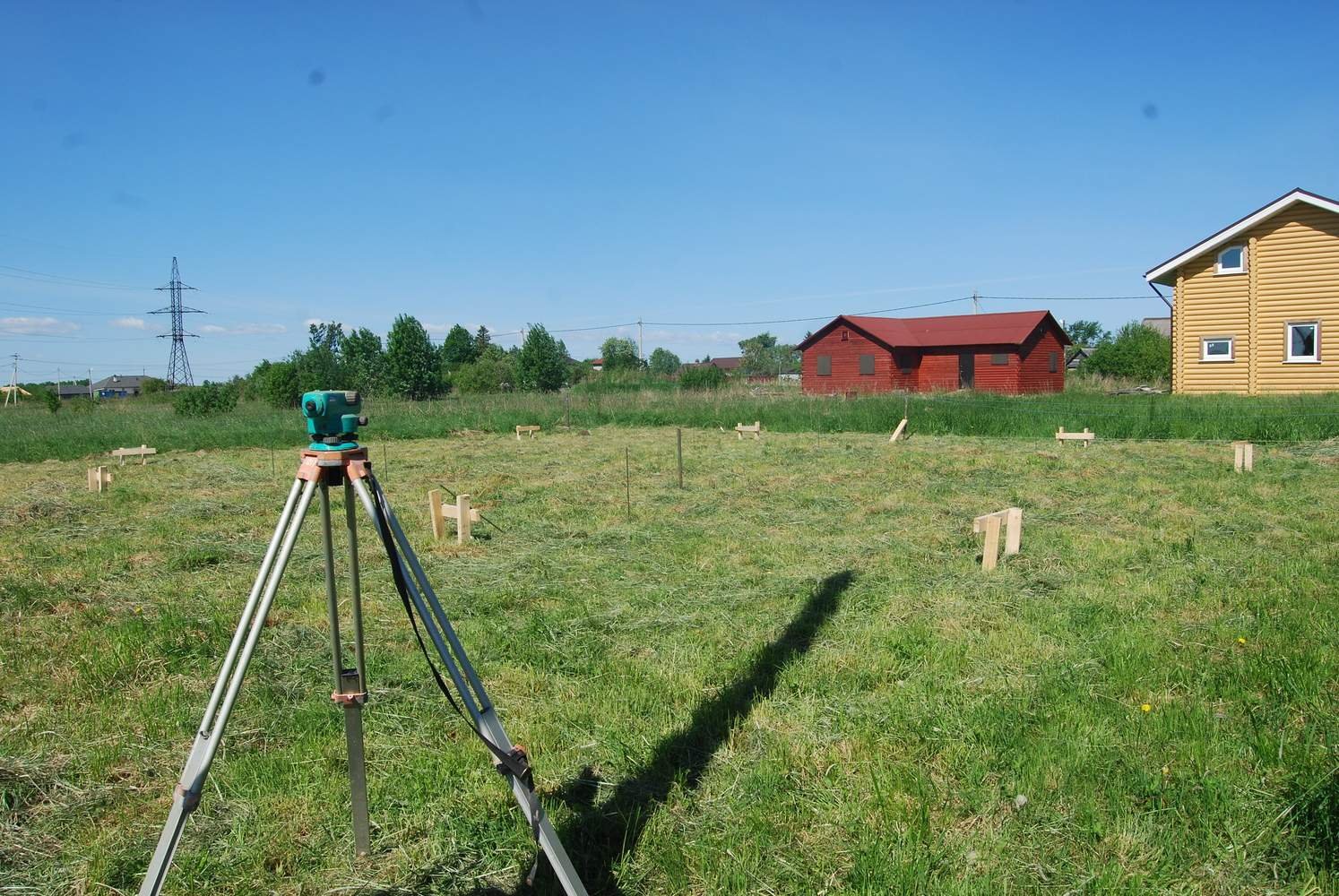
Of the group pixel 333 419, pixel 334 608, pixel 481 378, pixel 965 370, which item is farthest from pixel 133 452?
pixel 481 378

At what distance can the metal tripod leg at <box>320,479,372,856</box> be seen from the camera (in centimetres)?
284

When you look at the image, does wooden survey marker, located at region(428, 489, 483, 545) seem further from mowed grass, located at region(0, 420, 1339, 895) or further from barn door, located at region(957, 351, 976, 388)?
barn door, located at region(957, 351, 976, 388)

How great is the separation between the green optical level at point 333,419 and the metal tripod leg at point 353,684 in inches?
5.7

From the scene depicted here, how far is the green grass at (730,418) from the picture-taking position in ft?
65.4

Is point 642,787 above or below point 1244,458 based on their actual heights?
below

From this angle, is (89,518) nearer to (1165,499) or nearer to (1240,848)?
(1240,848)

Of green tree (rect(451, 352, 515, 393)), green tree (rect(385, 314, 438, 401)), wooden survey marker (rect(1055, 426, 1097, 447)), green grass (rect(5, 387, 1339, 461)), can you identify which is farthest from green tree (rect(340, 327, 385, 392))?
wooden survey marker (rect(1055, 426, 1097, 447))

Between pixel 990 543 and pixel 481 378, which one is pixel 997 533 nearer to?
pixel 990 543

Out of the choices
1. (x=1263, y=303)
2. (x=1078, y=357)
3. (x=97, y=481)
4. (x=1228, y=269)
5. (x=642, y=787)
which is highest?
(x=1078, y=357)

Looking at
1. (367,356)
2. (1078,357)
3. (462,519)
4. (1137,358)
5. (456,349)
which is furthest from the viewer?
(1078,357)

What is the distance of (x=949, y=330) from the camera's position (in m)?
42.9

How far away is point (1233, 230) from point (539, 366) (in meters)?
38.6

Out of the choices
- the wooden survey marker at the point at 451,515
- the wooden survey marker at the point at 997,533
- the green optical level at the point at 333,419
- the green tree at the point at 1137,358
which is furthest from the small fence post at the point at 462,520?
the green tree at the point at 1137,358

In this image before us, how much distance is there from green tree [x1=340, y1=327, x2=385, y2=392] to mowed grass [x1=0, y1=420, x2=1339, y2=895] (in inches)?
1148
